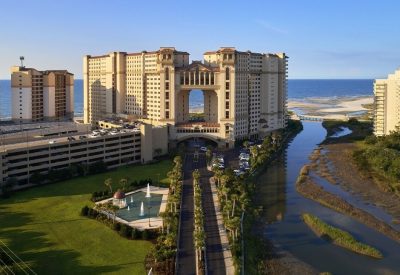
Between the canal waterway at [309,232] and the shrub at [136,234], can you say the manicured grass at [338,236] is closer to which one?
the canal waterway at [309,232]

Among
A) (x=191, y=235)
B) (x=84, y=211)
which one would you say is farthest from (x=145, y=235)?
(x=84, y=211)

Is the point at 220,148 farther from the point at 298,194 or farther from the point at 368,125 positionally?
the point at 368,125

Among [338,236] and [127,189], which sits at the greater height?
[127,189]

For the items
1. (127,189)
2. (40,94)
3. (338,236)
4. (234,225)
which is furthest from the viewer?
(40,94)

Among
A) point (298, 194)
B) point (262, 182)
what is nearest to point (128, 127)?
point (262, 182)

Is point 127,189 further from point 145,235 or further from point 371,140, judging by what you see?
point 371,140

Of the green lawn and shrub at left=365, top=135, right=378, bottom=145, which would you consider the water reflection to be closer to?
the green lawn

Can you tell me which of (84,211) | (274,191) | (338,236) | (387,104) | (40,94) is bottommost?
(338,236)
